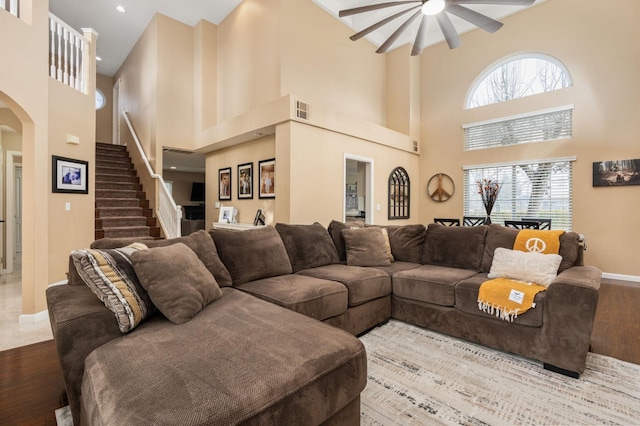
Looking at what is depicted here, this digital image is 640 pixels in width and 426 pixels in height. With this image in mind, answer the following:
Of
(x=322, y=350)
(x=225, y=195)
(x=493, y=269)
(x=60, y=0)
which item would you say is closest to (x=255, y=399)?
(x=322, y=350)

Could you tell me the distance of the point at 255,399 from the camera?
3.33ft

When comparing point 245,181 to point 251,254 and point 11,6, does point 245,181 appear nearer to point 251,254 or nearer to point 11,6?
point 251,254

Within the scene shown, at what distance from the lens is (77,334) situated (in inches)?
57.6

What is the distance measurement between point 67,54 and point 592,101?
8325mm

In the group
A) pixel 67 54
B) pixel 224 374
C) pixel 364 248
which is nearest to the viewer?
pixel 224 374

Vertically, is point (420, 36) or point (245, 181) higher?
point (420, 36)

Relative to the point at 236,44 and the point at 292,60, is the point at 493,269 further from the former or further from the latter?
the point at 236,44

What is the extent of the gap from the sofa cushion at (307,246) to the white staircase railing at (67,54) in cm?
400

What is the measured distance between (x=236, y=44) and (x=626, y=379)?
727 cm

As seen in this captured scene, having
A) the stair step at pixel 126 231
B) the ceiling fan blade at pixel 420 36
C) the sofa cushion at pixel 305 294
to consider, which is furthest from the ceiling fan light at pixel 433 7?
the stair step at pixel 126 231

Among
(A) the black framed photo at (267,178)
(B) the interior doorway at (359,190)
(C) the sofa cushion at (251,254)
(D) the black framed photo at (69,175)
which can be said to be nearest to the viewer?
(C) the sofa cushion at (251,254)

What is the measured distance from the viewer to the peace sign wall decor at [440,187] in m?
6.77

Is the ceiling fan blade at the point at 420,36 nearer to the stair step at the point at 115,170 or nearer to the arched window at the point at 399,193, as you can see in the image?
the arched window at the point at 399,193

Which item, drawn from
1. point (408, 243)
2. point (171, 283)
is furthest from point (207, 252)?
point (408, 243)
